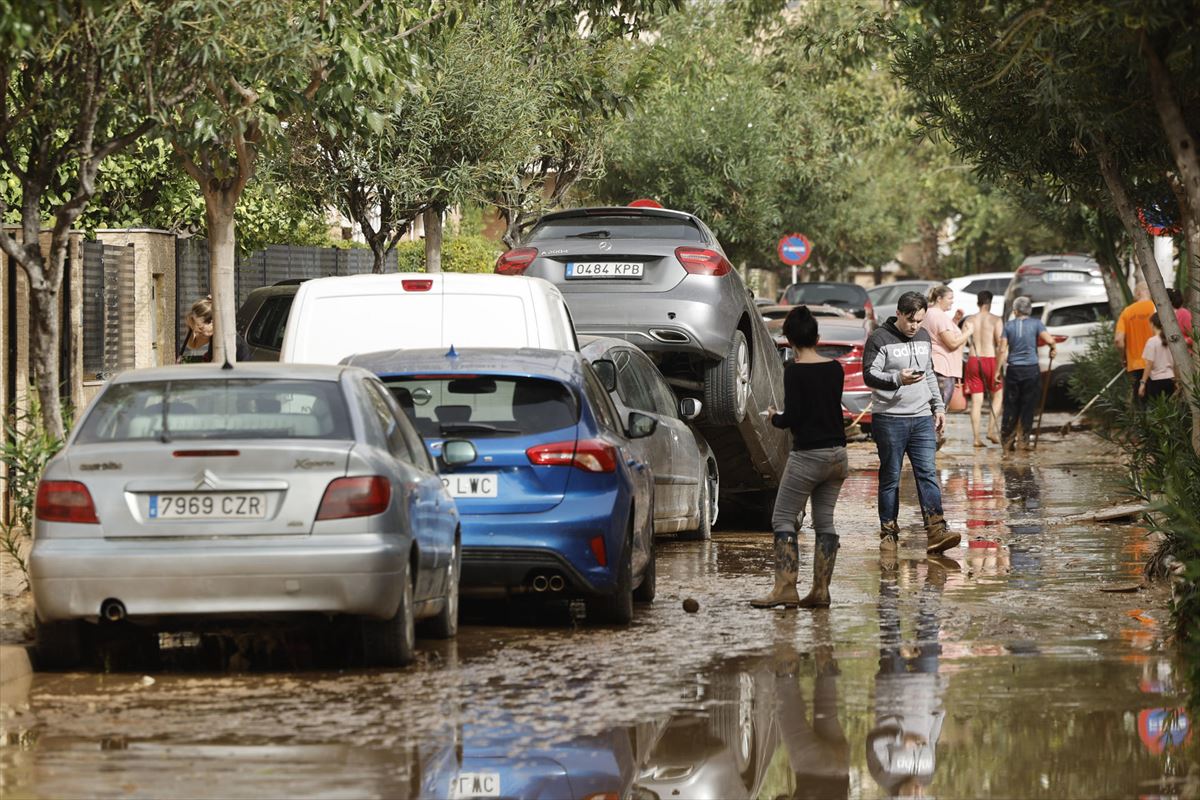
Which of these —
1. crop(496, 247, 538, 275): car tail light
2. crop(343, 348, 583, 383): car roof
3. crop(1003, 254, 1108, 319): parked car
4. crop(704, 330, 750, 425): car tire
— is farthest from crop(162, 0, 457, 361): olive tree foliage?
crop(1003, 254, 1108, 319): parked car

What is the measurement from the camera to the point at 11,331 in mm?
14367

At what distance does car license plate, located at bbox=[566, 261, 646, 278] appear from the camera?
1650 centimetres

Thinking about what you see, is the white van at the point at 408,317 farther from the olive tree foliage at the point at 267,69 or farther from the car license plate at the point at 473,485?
the car license plate at the point at 473,485

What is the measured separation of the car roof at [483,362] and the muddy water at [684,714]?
52.4 inches

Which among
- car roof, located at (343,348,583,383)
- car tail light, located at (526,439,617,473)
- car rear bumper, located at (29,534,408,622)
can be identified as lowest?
car rear bumper, located at (29,534,408,622)

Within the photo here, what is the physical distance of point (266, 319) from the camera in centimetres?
1862

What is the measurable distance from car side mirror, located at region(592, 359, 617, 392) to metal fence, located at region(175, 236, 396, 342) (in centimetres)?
879

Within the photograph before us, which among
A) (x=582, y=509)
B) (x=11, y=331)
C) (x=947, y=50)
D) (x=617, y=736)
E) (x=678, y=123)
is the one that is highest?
(x=678, y=123)

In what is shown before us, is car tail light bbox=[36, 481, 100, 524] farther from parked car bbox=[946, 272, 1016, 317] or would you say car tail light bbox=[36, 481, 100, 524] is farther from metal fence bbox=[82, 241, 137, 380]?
parked car bbox=[946, 272, 1016, 317]

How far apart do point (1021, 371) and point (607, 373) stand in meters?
12.8

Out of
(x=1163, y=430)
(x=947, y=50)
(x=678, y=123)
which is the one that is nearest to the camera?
(x=1163, y=430)

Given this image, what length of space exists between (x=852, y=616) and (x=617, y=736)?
3884mm

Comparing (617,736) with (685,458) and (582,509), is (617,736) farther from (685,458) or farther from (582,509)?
(685,458)

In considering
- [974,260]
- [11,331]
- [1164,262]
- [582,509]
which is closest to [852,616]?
[582,509]
